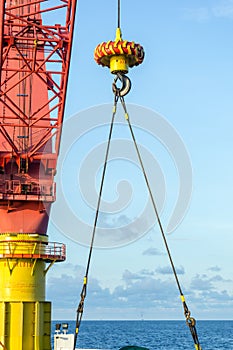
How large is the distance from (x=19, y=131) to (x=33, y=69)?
20.5 ft

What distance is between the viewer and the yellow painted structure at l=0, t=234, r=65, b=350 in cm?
4388

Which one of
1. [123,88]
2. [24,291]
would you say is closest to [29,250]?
[24,291]

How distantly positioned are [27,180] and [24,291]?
25.7 ft

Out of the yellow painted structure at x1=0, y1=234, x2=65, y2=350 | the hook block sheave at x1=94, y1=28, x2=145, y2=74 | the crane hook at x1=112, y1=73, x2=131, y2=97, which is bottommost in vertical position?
the yellow painted structure at x1=0, y1=234, x2=65, y2=350

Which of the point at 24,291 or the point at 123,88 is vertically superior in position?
the point at 123,88

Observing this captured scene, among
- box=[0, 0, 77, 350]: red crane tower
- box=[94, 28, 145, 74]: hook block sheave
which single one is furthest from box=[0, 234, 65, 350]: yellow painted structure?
box=[94, 28, 145, 74]: hook block sheave

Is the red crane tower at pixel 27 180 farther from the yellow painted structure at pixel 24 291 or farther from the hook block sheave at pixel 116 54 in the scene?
the hook block sheave at pixel 116 54

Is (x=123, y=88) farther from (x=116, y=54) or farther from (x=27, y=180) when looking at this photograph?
(x=27, y=180)

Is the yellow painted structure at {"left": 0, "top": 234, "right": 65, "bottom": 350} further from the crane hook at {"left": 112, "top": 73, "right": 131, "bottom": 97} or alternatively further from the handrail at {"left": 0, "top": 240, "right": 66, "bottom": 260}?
the crane hook at {"left": 112, "top": 73, "right": 131, "bottom": 97}

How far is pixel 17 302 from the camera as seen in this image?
4431 centimetres

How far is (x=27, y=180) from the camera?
4666cm

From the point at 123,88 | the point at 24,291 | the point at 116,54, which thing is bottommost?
the point at 24,291

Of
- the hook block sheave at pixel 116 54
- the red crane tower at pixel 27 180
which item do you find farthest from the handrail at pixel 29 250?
the hook block sheave at pixel 116 54

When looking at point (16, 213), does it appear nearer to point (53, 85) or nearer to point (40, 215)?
point (40, 215)
